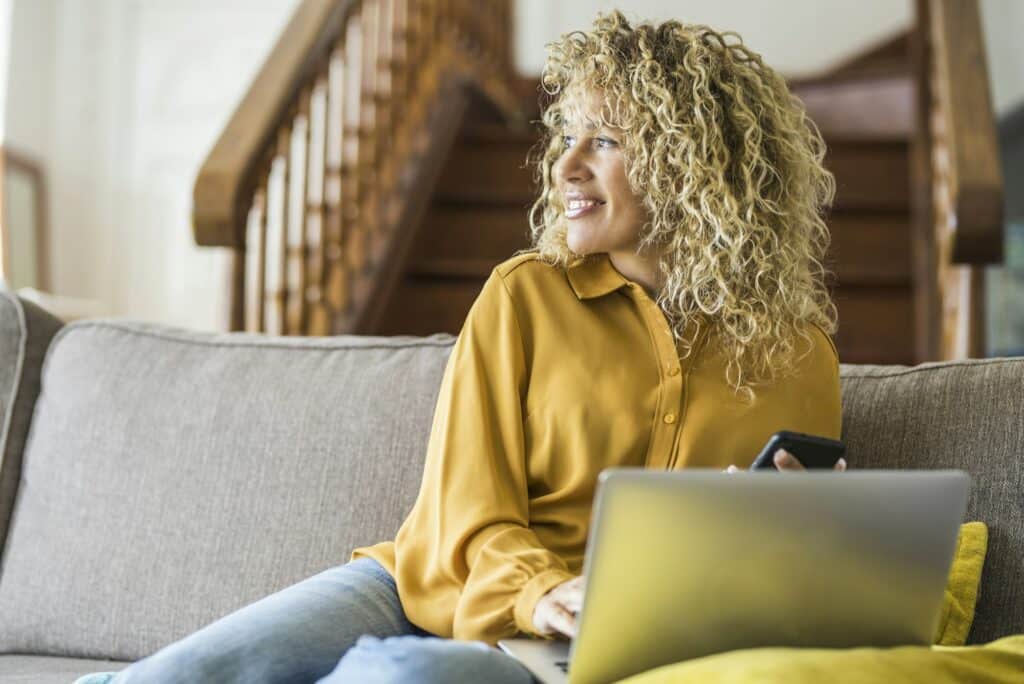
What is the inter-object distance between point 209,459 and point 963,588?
3.24ft

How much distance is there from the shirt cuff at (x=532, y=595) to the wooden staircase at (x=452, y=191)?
4.22 feet

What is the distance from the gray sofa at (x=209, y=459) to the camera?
5.15 ft

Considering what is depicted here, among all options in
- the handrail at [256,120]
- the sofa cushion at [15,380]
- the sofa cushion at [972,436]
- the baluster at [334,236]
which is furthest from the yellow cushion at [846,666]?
the baluster at [334,236]

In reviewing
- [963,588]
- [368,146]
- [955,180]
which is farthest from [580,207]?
[368,146]

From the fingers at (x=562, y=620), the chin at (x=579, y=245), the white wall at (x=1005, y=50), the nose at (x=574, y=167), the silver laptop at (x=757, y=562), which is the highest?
the white wall at (x=1005, y=50)

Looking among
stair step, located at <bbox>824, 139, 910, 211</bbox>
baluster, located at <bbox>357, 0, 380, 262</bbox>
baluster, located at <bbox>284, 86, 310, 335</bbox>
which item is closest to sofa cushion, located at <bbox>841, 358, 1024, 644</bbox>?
baluster, located at <bbox>284, 86, 310, 335</bbox>

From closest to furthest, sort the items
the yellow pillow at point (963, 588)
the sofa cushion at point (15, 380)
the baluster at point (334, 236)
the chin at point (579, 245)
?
the yellow pillow at point (963, 588)
the chin at point (579, 245)
the sofa cushion at point (15, 380)
the baluster at point (334, 236)

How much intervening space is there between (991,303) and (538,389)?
13.7ft

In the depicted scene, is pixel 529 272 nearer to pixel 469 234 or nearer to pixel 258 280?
pixel 258 280

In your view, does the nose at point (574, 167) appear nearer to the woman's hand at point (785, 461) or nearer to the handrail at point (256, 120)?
the woman's hand at point (785, 461)

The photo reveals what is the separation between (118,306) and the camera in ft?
17.5

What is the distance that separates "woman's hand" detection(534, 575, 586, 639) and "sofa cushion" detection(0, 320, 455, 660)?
19.6 inches

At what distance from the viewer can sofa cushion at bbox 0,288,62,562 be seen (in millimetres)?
1759

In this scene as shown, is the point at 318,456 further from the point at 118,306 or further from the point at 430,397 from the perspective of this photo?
the point at 118,306
